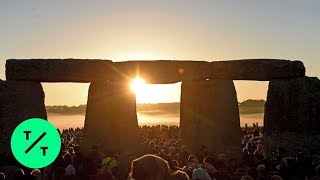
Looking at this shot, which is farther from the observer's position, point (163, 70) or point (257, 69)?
point (163, 70)

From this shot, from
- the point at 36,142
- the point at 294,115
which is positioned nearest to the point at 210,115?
the point at 294,115

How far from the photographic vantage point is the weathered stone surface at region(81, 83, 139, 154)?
20.2 meters

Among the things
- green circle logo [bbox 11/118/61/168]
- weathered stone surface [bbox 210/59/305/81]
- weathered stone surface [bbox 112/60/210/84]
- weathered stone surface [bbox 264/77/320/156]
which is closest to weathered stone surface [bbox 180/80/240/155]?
weathered stone surface [bbox 112/60/210/84]

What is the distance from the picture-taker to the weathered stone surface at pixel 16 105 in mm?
18797

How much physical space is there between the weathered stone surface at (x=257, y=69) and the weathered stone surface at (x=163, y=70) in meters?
0.56

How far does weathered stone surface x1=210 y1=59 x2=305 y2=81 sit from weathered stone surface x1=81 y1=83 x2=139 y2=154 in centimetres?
385

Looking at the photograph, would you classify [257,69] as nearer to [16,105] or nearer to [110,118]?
[110,118]

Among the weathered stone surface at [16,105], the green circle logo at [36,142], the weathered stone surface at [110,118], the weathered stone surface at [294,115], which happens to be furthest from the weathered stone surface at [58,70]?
the green circle logo at [36,142]

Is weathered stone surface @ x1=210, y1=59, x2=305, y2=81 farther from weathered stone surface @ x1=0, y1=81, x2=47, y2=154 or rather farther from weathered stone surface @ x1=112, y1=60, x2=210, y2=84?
weathered stone surface @ x1=0, y1=81, x2=47, y2=154

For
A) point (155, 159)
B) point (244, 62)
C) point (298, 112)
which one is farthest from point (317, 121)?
point (155, 159)

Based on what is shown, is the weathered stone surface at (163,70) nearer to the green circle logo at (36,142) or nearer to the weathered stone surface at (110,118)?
the weathered stone surface at (110,118)

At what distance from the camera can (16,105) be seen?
19.1 meters

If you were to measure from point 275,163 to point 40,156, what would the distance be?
6.67 meters

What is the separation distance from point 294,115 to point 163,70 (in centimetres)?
537
